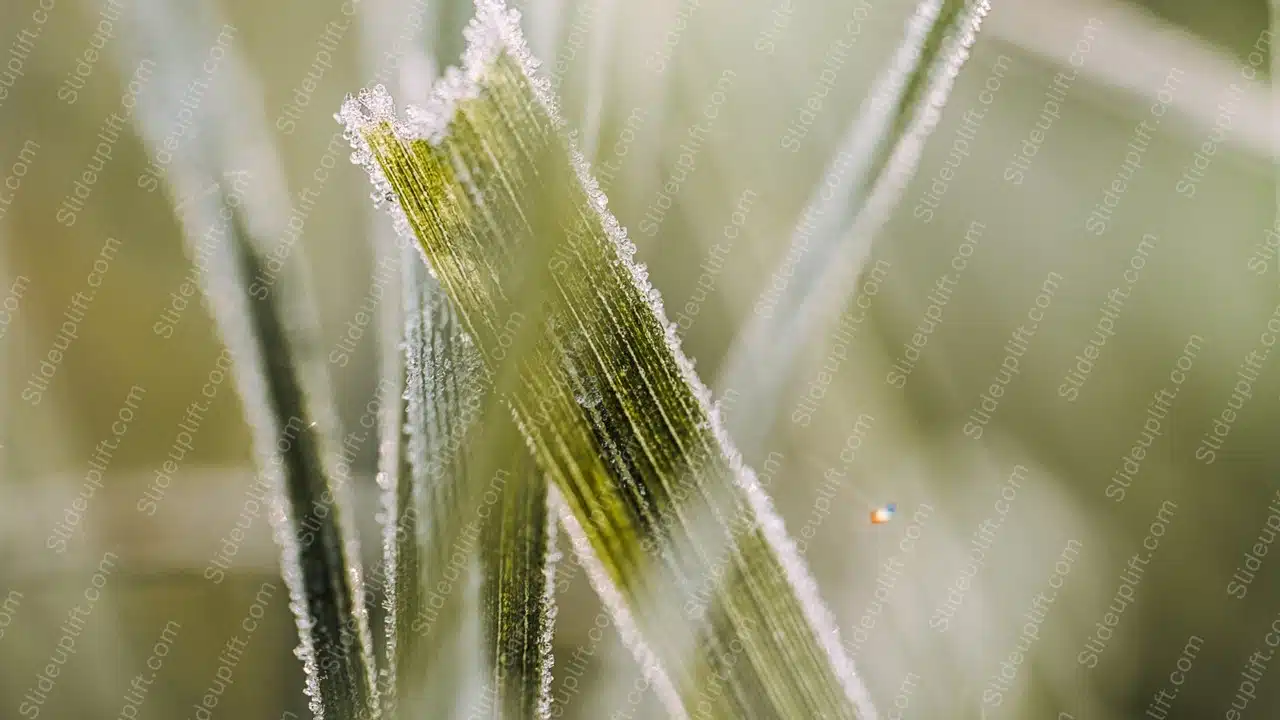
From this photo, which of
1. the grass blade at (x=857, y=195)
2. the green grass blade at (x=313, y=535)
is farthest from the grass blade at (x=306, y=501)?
the grass blade at (x=857, y=195)

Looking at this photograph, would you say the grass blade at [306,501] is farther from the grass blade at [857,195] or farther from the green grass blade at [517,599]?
the grass blade at [857,195]

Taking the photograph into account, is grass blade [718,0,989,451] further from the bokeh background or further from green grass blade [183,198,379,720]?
green grass blade [183,198,379,720]

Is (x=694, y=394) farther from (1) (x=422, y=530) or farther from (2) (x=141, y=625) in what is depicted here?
(2) (x=141, y=625)

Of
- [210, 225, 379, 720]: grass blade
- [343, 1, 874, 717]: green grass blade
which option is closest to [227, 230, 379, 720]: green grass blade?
[210, 225, 379, 720]: grass blade

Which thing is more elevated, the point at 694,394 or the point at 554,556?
the point at 694,394

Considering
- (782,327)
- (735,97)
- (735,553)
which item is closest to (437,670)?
(735,553)

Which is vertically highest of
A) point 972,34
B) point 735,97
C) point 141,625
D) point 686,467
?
point 972,34
